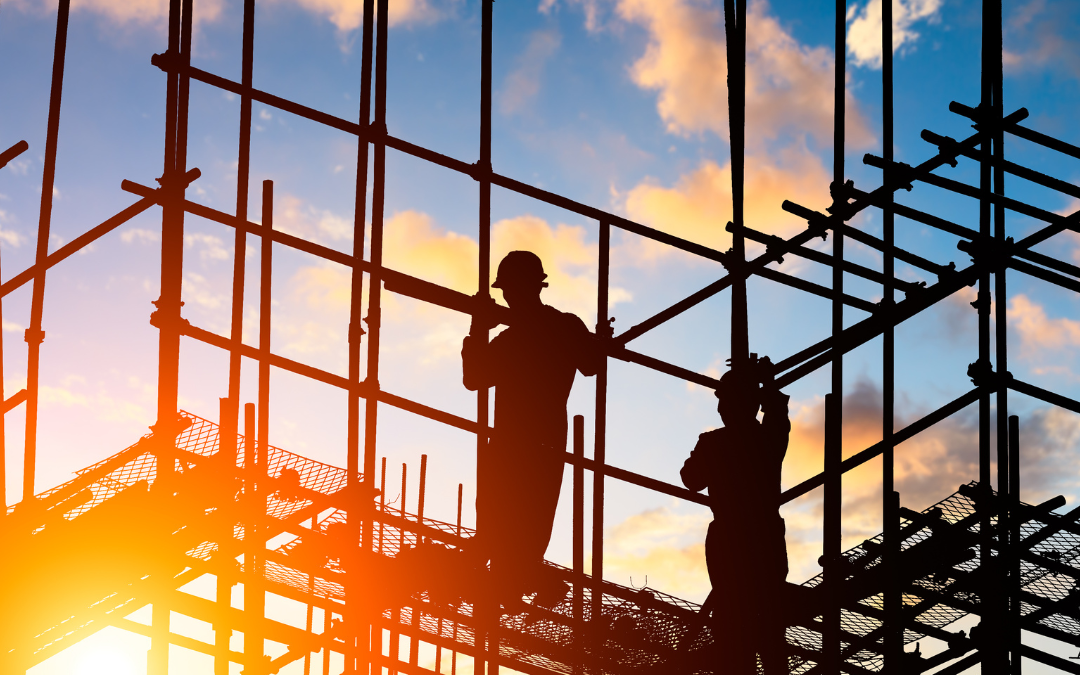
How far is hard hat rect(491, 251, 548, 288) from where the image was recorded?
5.88m

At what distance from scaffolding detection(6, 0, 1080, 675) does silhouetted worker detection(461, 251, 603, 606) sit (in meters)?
0.24

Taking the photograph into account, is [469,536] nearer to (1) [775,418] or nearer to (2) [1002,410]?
(1) [775,418]

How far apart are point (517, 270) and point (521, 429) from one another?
0.87m

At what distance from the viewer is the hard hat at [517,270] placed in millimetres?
5883

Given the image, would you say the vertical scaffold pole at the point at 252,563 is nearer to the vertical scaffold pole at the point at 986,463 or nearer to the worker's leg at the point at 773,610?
the worker's leg at the point at 773,610

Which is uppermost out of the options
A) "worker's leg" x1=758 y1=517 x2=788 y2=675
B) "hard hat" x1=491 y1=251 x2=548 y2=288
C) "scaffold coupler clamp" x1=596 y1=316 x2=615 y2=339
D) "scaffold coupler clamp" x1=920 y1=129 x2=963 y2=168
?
"scaffold coupler clamp" x1=920 y1=129 x2=963 y2=168

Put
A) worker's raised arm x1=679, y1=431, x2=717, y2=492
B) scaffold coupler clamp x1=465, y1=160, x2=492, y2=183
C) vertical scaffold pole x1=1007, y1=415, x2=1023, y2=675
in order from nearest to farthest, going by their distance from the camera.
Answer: worker's raised arm x1=679, y1=431, x2=717, y2=492
scaffold coupler clamp x1=465, y1=160, x2=492, y2=183
vertical scaffold pole x1=1007, y1=415, x2=1023, y2=675

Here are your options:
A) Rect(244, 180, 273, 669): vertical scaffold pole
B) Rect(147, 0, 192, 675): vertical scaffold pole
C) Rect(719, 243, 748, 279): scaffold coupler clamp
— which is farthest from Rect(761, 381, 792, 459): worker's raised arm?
Rect(147, 0, 192, 675): vertical scaffold pole

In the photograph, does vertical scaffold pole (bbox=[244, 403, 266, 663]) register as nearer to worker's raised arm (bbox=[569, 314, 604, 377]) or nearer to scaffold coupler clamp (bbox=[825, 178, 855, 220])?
worker's raised arm (bbox=[569, 314, 604, 377])

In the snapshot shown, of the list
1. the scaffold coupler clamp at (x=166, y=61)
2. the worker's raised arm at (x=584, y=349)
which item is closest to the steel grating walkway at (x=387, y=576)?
the worker's raised arm at (x=584, y=349)

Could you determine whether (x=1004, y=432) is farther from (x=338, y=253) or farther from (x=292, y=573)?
(x=292, y=573)

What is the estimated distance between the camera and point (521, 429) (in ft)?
19.1

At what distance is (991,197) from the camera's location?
24.9 feet

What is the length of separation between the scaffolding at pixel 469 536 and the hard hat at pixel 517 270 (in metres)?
0.27
